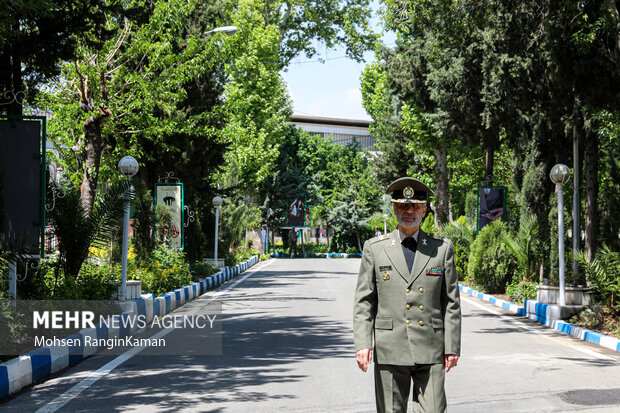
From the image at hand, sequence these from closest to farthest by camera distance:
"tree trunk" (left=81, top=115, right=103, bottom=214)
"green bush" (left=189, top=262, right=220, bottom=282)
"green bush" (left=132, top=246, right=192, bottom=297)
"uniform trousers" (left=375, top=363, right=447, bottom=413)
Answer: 1. "uniform trousers" (left=375, top=363, right=447, bottom=413)
2. "green bush" (left=132, top=246, right=192, bottom=297)
3. "tree trunk" (left=81, top=115, right=103, bottom=214)
4. "green bush" (left=189, top=262, right=220, bottom=282)

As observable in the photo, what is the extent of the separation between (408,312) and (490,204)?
793 inches

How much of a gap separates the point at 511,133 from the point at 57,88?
1204 cm

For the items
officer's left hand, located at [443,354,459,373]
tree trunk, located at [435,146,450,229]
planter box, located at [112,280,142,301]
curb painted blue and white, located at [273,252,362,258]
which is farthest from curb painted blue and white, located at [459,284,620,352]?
curb painted blue and white, located at [273,252,362,258]

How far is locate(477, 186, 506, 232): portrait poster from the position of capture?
24078mm

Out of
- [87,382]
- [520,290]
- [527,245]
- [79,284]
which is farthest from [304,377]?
[527,245]

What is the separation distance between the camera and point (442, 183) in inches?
1289

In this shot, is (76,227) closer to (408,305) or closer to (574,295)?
(408,305)

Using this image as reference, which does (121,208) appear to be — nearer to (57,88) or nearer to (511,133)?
(57,88)

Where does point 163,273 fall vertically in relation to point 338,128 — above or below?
→ below

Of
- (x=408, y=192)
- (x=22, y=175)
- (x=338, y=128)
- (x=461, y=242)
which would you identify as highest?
(x=338, y=128)

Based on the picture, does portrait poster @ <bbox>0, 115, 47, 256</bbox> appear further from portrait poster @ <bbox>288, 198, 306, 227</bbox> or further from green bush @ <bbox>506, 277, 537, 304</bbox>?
portrait poster @ <bbox>288, 198, 306, 227</bbox>

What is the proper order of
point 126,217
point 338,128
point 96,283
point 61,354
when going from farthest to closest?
1. point 338,128
2. point 126,217
3. point 96,283
4. point 61,354

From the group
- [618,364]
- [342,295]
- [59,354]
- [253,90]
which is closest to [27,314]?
[59,354]

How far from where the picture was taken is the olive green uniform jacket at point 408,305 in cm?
472
